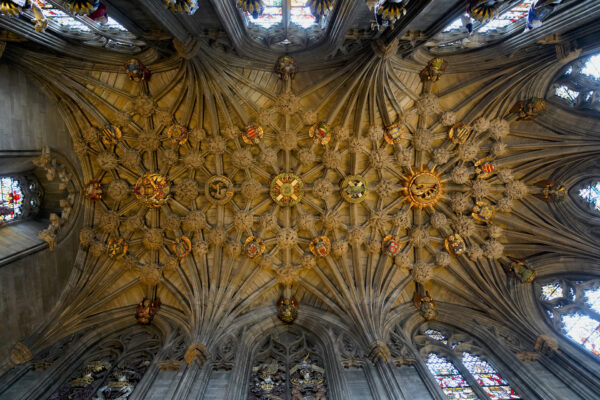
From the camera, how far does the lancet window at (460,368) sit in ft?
26.6

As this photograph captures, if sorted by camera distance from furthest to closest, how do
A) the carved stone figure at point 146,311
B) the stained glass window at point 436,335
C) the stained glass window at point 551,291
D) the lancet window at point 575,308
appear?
1. the stained glass window at point 551,291
2. the carved stone figure at point 146,311
3. the stained glass window at point 436,335
4. the lancet window at point 575,308

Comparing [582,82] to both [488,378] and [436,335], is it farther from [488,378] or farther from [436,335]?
[488,378]

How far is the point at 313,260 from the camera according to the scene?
458 inches

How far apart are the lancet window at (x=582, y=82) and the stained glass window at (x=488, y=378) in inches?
307

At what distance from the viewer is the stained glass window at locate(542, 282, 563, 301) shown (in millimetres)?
10609

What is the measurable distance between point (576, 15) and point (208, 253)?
11.3 meters

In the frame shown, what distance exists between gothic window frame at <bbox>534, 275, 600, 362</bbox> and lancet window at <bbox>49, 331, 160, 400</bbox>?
11109 mm

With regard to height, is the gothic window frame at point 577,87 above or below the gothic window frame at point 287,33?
below

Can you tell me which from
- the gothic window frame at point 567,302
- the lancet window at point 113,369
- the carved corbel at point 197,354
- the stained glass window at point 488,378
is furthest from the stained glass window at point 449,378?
the lancet window at point 113,369

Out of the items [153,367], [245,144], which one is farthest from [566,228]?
[153,367]

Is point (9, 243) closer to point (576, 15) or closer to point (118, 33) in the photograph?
point (118, 33)

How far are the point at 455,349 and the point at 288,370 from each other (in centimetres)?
464

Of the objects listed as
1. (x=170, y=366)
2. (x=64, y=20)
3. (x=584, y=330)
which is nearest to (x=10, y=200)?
(x=64, y=20)

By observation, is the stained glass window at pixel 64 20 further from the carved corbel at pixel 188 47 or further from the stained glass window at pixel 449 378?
the stained glass window at pixel 449 378
